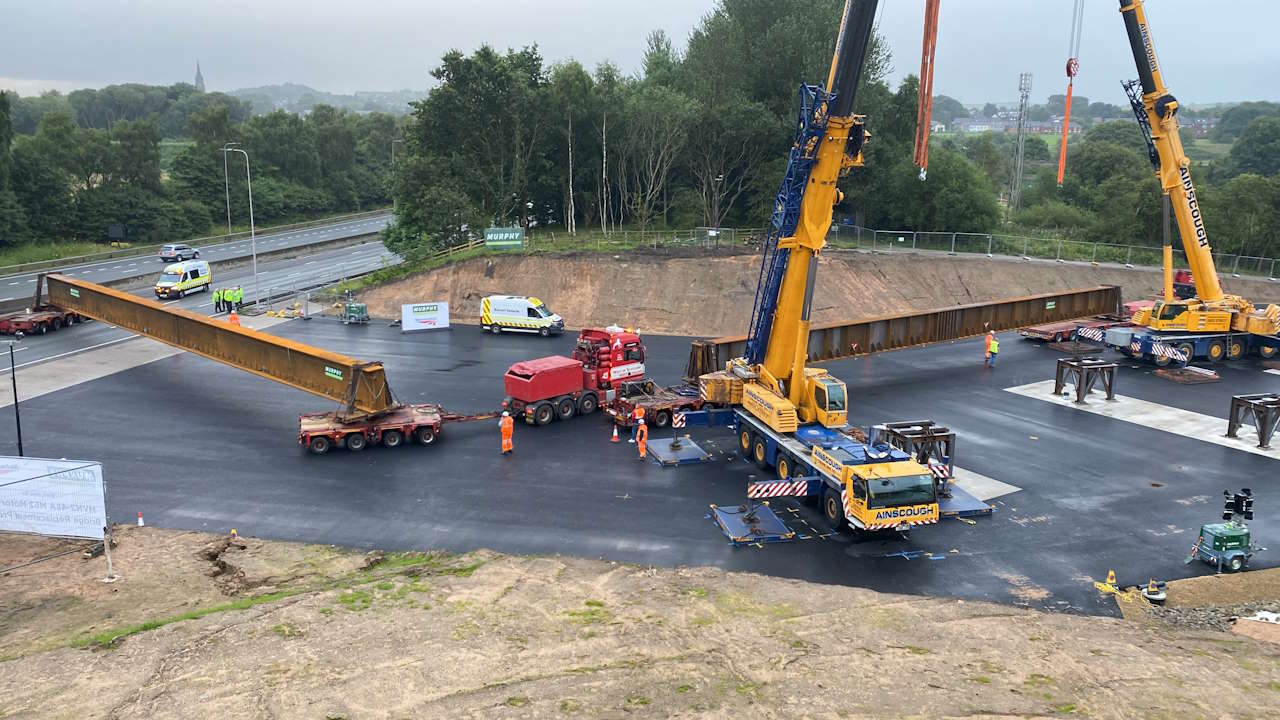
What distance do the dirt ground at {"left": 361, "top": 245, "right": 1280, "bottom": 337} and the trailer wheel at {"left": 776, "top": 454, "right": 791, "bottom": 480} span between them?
24.4 meters

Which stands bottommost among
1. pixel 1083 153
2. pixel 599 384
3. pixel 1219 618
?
pixel 1219 618

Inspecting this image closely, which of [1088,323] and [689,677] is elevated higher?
[1088,323]

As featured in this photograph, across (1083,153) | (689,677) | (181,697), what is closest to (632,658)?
(689,677)

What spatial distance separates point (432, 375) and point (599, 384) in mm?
9185

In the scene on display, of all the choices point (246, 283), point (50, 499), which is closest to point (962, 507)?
point (50, 499)

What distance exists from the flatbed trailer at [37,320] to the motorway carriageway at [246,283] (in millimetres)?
378

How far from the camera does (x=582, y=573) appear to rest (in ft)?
69.4

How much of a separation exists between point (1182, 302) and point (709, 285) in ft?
80.1

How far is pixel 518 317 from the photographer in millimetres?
48906

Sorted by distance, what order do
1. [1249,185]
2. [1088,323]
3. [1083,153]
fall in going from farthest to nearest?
1. [1083,153]
2. [1249,185]
3. [1088,323]

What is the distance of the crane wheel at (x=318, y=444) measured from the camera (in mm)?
29625

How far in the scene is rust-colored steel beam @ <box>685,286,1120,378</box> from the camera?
120 feet

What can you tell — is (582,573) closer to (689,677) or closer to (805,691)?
(689,677)

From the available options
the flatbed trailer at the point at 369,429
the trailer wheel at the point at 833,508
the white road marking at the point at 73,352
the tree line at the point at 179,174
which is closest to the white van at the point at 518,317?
the flatbed trailer at the point at 369,429
